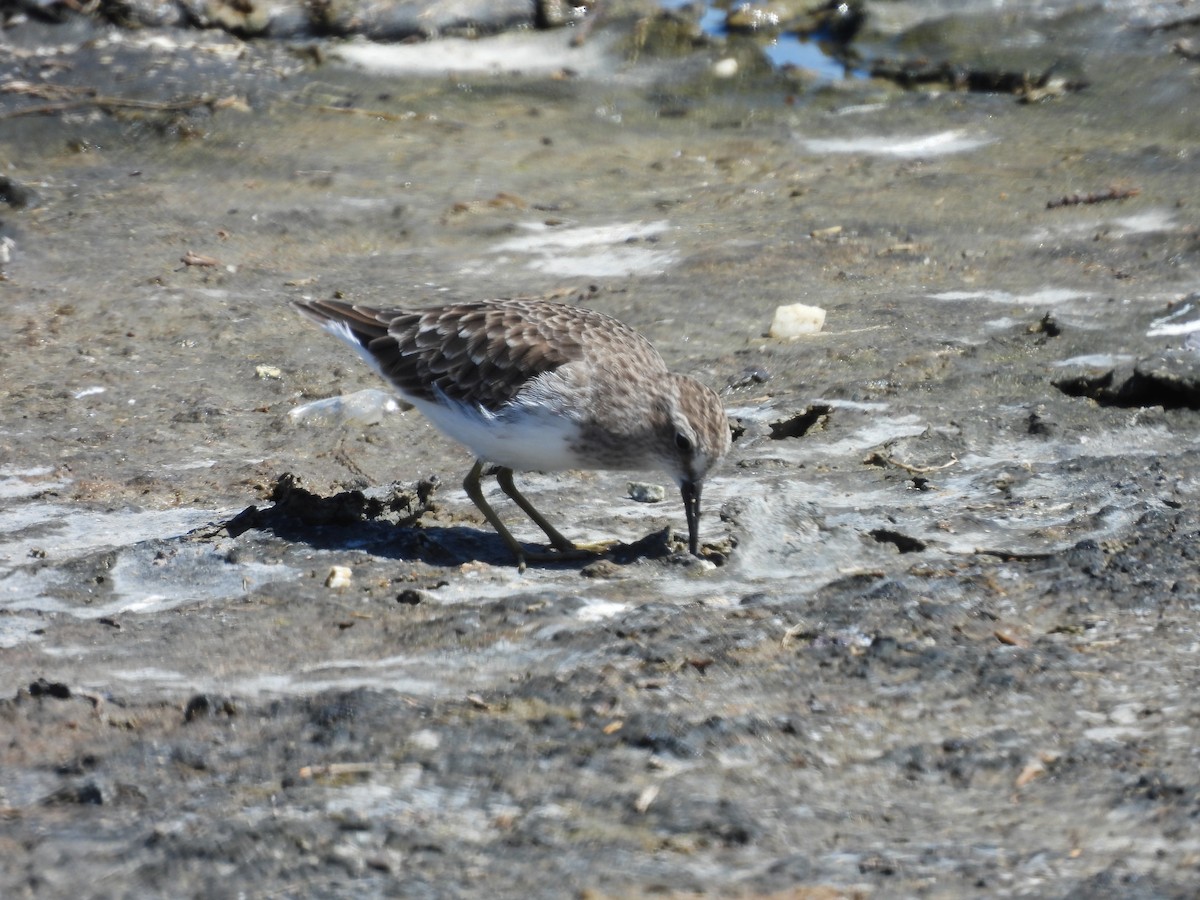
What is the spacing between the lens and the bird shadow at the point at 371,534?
19.9 feet

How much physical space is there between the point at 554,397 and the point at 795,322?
2.95 m

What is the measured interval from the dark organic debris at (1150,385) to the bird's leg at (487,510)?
3141 mm

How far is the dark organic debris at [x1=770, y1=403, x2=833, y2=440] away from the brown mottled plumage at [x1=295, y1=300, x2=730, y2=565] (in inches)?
49.1

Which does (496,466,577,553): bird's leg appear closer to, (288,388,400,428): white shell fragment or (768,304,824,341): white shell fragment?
(288,388,400,428): white shell fragment

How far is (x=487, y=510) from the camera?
21.1 ft

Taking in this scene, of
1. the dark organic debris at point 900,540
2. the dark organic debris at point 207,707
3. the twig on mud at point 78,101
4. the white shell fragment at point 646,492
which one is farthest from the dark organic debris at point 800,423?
→ the twig on mud at point 78,101

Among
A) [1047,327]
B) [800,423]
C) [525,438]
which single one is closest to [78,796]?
[525,438]

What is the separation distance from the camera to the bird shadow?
607cm

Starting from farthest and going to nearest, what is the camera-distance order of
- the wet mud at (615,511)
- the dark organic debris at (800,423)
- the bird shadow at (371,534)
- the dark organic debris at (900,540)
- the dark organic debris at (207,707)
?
the dark organic debris at (800,423), the bird shadow at (371,534), the dark organic debris at (900,540), the dark organic debris at (207,707), the wet mud at (615,511)

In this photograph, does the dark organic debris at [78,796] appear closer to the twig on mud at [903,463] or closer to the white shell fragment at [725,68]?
the twig on mud at [903,463]

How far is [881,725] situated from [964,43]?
11245 millimetres

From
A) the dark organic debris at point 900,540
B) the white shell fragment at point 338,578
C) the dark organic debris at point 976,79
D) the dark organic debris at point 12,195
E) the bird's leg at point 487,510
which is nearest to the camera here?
the white shell fragment at point 338,578

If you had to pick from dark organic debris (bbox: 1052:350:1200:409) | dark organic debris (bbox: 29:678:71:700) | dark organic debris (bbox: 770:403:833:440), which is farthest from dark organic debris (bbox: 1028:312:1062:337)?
dark organic debris (bbox: 29:678:71:700)

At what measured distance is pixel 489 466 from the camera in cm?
725
